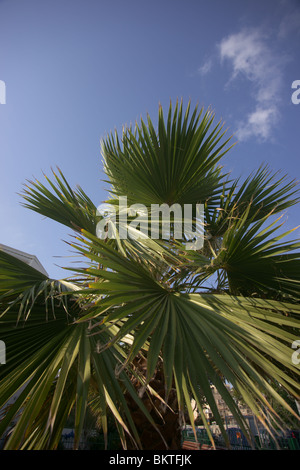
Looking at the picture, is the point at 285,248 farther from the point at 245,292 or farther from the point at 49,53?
the point at 49,53

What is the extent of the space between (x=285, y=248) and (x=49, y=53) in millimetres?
4864

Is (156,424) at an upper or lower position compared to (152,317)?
lower

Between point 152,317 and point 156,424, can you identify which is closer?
point 152,317

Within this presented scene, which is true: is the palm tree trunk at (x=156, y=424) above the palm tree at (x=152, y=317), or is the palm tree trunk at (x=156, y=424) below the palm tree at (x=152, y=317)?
below

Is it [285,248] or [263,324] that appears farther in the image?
[285,248]

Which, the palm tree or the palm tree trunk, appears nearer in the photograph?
the palm tree

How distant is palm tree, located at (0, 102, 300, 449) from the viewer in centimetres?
132

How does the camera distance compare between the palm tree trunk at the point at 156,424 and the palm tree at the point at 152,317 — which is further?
the palm tree trunk at the point at 156,424

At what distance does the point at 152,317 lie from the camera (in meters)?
1.56

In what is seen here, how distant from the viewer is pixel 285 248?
6.26ft

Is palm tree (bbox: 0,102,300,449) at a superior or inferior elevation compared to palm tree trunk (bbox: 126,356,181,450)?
superior

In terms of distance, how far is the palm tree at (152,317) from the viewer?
1.32 m
